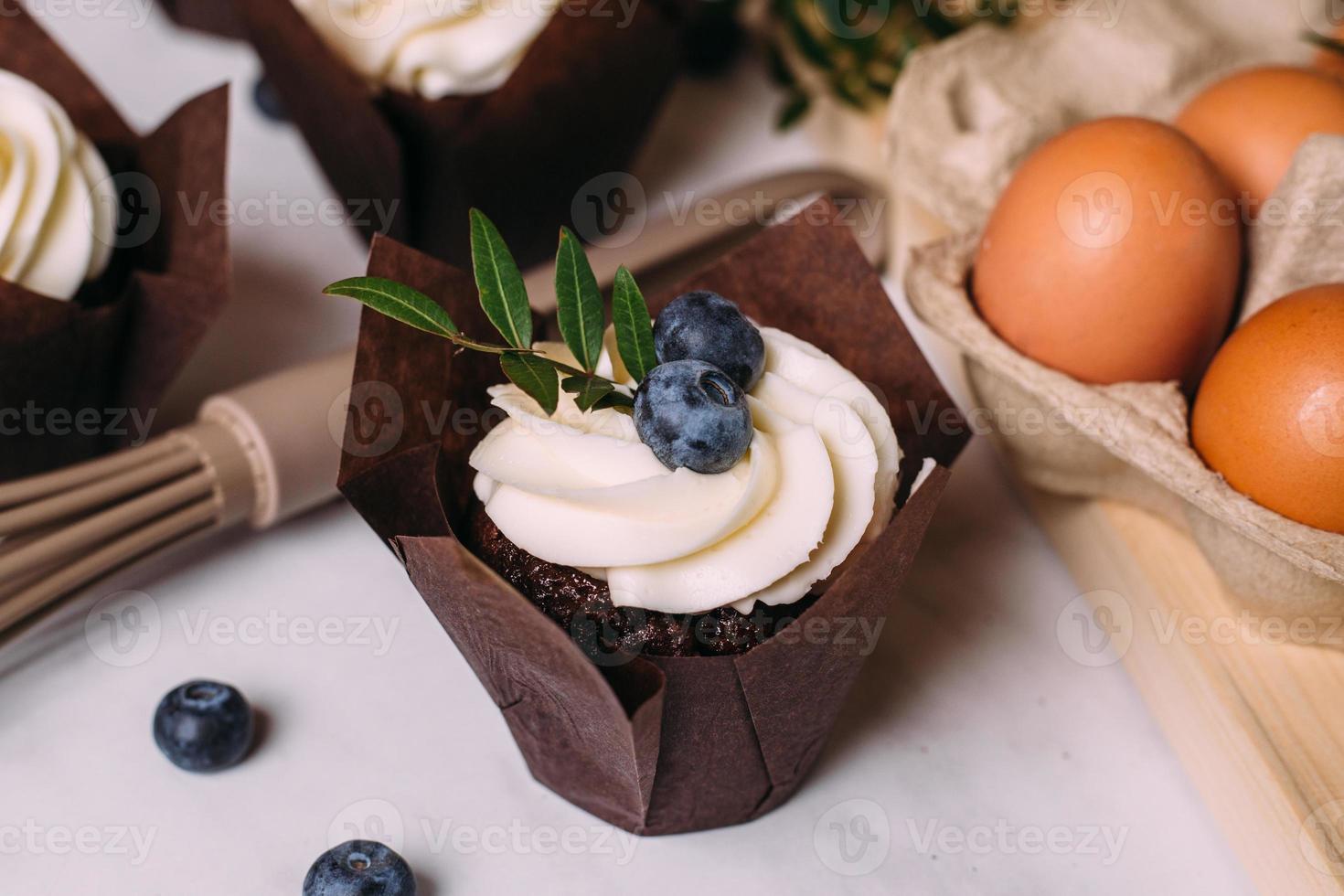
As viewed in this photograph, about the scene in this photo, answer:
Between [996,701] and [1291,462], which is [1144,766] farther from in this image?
[1291,462]

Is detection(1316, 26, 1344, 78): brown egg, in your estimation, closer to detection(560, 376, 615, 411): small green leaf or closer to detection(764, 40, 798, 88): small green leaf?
detection(764, 40, 798, 88): small green leaf

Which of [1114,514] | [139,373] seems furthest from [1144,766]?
[139,373]

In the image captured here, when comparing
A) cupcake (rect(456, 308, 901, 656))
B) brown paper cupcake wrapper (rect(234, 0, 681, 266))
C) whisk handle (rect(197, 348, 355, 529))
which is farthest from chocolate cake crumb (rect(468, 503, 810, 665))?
brown paper cupcake wrapper (rect(234, 0, 681, 266))

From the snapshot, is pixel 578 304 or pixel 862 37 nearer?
pixel 578 304

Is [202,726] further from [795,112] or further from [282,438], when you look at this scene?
[795,112]

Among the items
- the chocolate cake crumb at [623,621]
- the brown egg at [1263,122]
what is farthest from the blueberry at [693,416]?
the brown egg at [1263,122]

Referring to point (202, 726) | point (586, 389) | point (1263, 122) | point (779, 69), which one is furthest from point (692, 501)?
point (779, 69)
